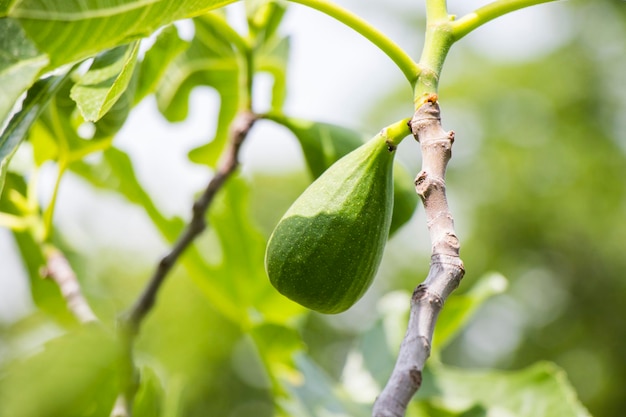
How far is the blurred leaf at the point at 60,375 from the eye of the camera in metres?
0.54

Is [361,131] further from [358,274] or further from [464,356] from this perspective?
[464,356]

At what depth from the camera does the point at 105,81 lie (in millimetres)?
734

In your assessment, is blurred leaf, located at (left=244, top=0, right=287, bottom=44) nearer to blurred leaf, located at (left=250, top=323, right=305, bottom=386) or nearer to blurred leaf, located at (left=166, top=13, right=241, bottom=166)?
blurred leaf, located at (left=166, top=13, right=241, bottom=166)

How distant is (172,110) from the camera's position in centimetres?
142

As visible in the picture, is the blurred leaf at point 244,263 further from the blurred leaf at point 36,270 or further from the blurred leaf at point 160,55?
the blurred leaf at point 160,55

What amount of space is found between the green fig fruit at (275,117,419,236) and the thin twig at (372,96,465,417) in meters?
0.35

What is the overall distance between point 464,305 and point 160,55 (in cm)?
75

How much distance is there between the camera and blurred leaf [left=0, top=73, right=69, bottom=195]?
68 centimetres

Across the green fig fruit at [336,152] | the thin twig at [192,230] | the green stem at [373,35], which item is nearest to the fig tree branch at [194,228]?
the thin twig at [192,230]

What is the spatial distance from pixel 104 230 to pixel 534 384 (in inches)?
467

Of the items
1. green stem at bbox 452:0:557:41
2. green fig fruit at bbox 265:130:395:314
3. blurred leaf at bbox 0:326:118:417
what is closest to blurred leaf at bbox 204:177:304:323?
green fig fruit at bbox 265:130:395:314

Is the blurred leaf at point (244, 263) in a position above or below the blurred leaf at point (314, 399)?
above

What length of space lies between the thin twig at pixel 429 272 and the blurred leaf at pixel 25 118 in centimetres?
37

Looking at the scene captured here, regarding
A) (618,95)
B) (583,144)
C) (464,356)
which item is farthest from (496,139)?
(464,356)
